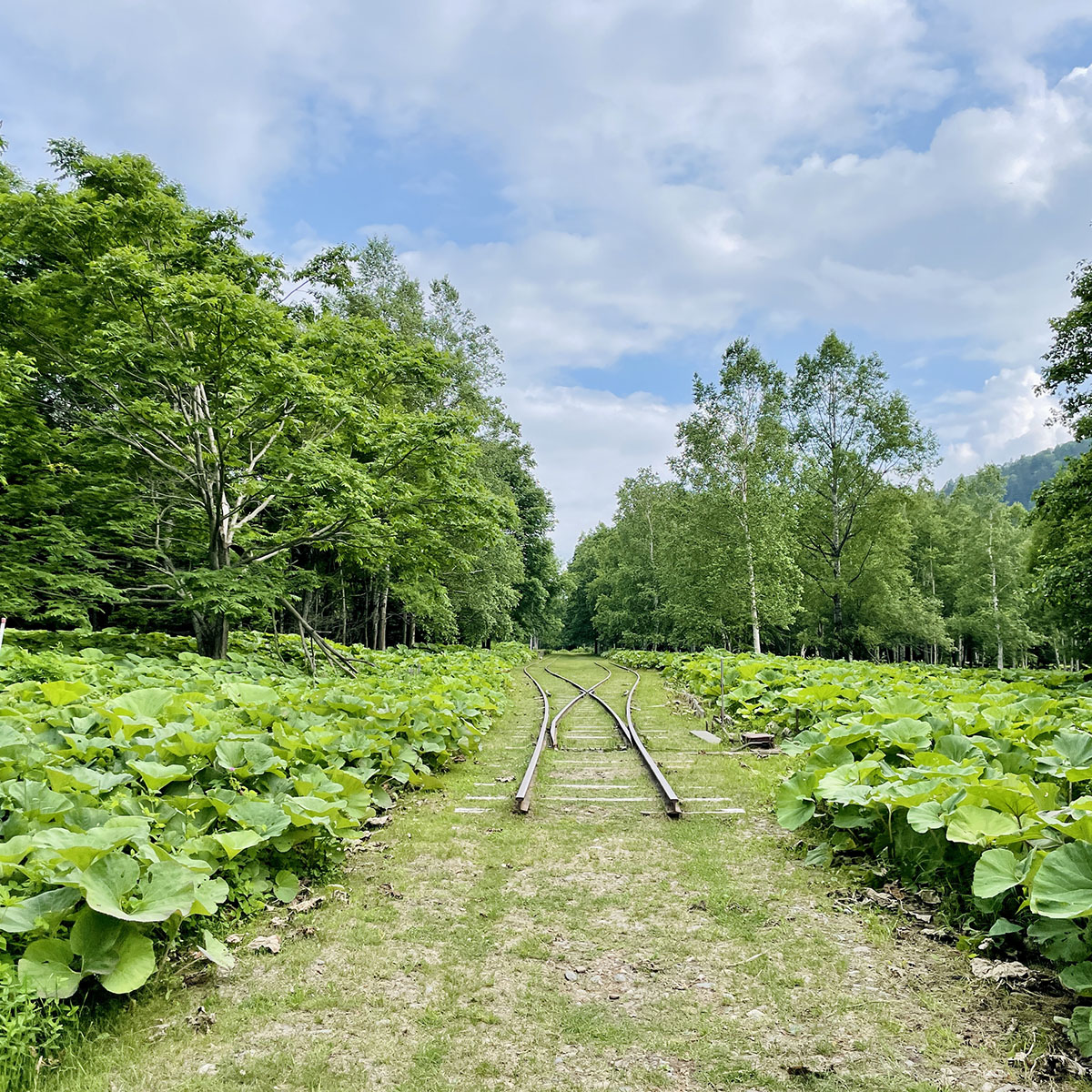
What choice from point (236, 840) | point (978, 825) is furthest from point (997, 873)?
point (236, 840)

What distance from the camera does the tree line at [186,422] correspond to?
983 cm

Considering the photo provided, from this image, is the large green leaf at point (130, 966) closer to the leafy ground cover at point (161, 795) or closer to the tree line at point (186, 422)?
the leafy ground cover at point (161, 795)

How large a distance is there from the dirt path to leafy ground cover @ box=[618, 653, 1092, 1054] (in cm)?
36

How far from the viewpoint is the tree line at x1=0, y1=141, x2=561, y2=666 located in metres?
9.83

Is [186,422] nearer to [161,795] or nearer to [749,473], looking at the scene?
[161,795]

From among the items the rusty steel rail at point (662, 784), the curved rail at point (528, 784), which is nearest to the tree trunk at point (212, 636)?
the curved rail at point (528, 784)

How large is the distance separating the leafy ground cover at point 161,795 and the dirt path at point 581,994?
36 centimetres

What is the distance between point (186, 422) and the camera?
10.9 meters

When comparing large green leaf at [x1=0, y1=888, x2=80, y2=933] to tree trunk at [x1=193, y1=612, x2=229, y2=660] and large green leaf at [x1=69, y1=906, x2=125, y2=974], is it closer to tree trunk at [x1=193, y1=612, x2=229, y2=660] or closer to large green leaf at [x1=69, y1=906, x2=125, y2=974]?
large green leaf at [x1=69, y1=906, x2=125, y2=974]

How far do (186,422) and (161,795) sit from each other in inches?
336

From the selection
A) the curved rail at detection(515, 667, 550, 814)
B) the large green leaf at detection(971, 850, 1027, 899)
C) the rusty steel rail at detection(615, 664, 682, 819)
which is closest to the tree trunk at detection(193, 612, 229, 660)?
the curved rail at detection(515, 667, 550, 814)

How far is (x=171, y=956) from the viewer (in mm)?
3227

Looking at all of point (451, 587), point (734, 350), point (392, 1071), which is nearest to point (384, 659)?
point (451, 587)

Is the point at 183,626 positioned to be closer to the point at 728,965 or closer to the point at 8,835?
the point at 8,835
